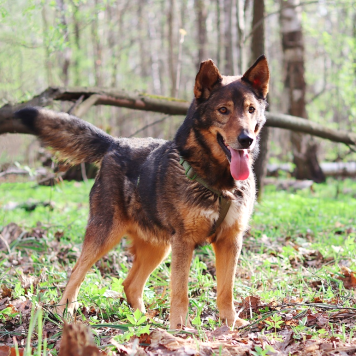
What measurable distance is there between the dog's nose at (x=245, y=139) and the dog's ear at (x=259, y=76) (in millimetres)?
768

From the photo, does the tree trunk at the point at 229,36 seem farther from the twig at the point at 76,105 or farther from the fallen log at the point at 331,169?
the twig at the point at 76,105

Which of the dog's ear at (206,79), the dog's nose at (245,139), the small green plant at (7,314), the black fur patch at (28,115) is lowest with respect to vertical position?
the small green plant at (7,314)

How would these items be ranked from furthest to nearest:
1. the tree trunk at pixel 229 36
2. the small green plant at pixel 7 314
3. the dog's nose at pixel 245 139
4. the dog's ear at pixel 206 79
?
the tree trunk at pixel 229 36, the dog's ear at pixel 206 79, the small green plant at pixel 7 314, the dog's nose at pixel 245 139

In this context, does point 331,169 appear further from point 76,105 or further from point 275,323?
point 275,323

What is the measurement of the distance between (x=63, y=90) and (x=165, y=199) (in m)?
3.45

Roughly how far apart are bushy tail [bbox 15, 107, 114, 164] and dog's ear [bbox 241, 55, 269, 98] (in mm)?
1794

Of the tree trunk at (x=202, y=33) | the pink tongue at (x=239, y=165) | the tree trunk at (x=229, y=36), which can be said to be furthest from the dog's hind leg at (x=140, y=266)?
the tree trunk at (x=202, y=33)

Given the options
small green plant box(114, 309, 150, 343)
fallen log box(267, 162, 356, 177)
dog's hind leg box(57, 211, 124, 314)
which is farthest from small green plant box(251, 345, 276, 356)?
fallen log box(267, 162, 356, 177)

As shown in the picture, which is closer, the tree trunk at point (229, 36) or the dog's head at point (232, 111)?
the dog's head at point (232, 111)

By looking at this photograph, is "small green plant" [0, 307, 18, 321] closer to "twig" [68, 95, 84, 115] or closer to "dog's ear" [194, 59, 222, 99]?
"dog's ear" [194, 59, 222, 99]

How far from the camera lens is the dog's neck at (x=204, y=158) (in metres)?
4.03

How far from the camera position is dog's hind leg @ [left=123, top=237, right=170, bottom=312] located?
184 inches

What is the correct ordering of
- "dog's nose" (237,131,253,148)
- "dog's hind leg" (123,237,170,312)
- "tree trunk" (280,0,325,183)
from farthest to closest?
"tree trunk" (280,0,325,183) < "dog's hind leg" (123,237,170,312) < "dog's nose" (237,131,253,148)

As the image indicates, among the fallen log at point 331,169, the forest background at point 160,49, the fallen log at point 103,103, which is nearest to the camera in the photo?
the fallen log at point 103,103
